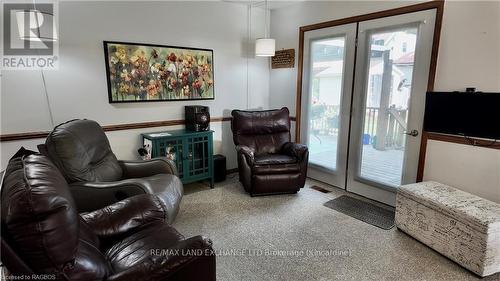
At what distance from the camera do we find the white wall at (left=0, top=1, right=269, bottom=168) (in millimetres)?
2729

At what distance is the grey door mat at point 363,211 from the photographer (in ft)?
9.39

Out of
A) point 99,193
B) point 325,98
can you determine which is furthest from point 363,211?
point 99,193

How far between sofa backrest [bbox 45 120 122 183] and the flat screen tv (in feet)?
9.89

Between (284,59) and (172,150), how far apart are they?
2.19m

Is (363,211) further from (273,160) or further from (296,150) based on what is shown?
(273,160)

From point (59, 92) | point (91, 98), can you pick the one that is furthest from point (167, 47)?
point (59, 92)

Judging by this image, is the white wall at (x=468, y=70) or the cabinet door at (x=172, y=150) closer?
the white wall at (x=468, y=70)

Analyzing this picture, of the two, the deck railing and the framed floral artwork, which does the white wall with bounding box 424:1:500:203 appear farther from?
the framed floral artwork

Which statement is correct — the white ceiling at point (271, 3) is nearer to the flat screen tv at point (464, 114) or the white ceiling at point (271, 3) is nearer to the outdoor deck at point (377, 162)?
the outdoor deck at point (377, 162)

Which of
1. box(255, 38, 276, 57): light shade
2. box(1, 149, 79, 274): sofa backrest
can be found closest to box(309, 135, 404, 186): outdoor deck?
box(255, 38, 276, 57): light shade

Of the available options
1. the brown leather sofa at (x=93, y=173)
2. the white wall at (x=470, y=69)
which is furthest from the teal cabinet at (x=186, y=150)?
the white wall at (x=470, y=69)

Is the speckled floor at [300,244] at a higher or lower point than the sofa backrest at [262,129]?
lower

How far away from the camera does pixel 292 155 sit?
3.65 m

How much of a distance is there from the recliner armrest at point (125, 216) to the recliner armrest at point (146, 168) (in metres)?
0.89
